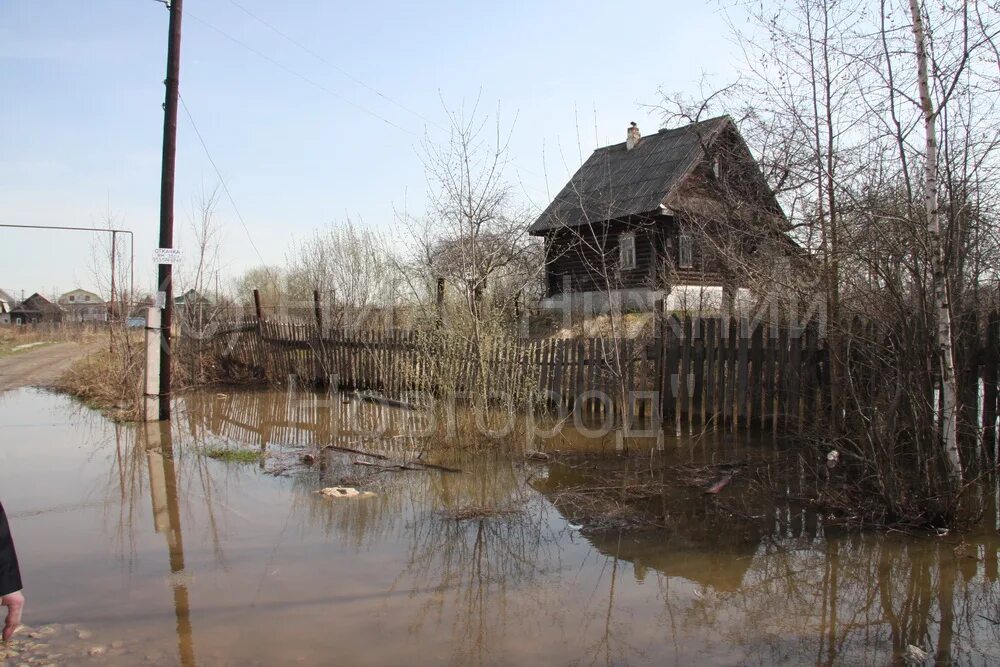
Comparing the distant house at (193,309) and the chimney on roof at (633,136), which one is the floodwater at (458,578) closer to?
the distant house at (193,309)

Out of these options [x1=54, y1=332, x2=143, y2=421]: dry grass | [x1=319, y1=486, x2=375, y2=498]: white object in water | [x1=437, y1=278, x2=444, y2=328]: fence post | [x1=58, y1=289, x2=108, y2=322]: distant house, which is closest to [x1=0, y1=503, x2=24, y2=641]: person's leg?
[x1=319, y1=486, x2=375, y2=498]: white object in water

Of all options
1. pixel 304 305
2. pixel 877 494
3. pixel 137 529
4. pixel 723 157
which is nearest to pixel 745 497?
pixel 877 494

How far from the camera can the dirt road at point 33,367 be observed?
55.4 ft

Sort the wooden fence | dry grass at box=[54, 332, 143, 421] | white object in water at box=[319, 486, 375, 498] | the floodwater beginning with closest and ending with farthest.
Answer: the floodwater < white object in water at box=[319, 486, 375, 498] < the wooden fence < dry grass at box=[54, 332, 143, 421]

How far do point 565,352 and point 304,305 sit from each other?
38.9 feet

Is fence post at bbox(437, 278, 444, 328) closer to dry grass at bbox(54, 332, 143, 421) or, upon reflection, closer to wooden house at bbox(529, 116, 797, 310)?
wooden house at bbox(529, 116, 797, 310)

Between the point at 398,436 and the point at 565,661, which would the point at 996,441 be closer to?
the point at 565,661

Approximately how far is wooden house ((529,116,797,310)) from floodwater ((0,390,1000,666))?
205 inches

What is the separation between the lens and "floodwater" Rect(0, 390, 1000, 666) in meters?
3.42

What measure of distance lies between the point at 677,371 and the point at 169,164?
8041 millimetres

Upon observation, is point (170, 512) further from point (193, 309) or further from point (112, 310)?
point (193, 309)

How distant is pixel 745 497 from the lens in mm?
5895

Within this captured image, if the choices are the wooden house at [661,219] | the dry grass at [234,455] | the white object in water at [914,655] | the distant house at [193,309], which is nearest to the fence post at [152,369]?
the dry grass at [234,455]

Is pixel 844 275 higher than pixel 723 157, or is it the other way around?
pixel 723 157
